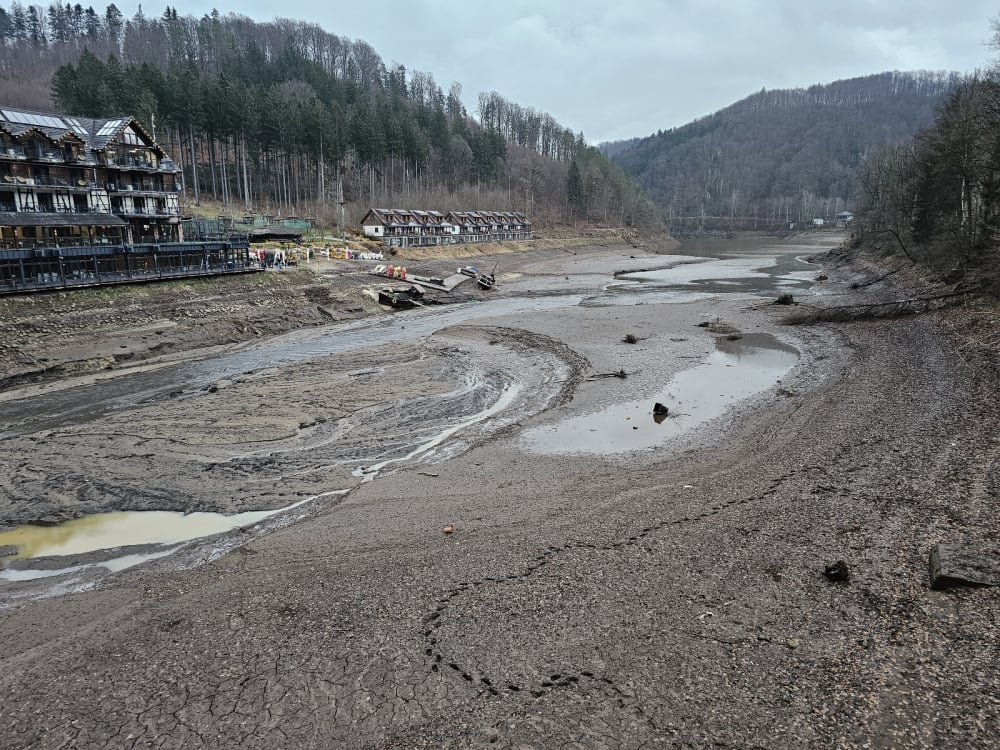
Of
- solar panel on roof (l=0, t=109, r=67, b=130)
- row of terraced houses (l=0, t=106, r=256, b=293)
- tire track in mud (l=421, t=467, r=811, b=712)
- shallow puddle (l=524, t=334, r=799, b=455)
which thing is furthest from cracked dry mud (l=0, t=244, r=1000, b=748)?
solar panel on roof (l=0, t=109, r=67, b=130)

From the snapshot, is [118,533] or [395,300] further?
[395,300]

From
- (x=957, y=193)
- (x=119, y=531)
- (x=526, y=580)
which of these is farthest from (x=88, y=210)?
(x=957, y=193)

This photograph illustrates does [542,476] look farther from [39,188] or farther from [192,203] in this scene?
[192,203]

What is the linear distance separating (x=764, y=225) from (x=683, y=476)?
202905 millimetres

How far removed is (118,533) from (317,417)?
7845mm

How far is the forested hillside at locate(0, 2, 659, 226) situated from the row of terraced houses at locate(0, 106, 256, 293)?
80.7 feet

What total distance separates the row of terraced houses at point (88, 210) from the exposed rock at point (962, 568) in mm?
41141

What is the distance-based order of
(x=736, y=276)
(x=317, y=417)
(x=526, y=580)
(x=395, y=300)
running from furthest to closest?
(x=736, y=276) → (x=395, y=300) → (x=317, y=417) → (x=526, y=580)

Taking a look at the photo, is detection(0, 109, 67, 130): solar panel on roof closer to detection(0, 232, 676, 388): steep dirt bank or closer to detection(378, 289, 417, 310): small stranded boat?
detection(0, 232, 676, 388): steep dirt bank

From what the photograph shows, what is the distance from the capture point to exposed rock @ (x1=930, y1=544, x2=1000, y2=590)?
30.9 feet

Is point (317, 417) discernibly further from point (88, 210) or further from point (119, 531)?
point (88, 210)

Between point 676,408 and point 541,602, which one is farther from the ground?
point 676,408

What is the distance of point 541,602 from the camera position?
998 centimetres

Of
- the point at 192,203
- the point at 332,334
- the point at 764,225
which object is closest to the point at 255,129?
the point at 192,203
